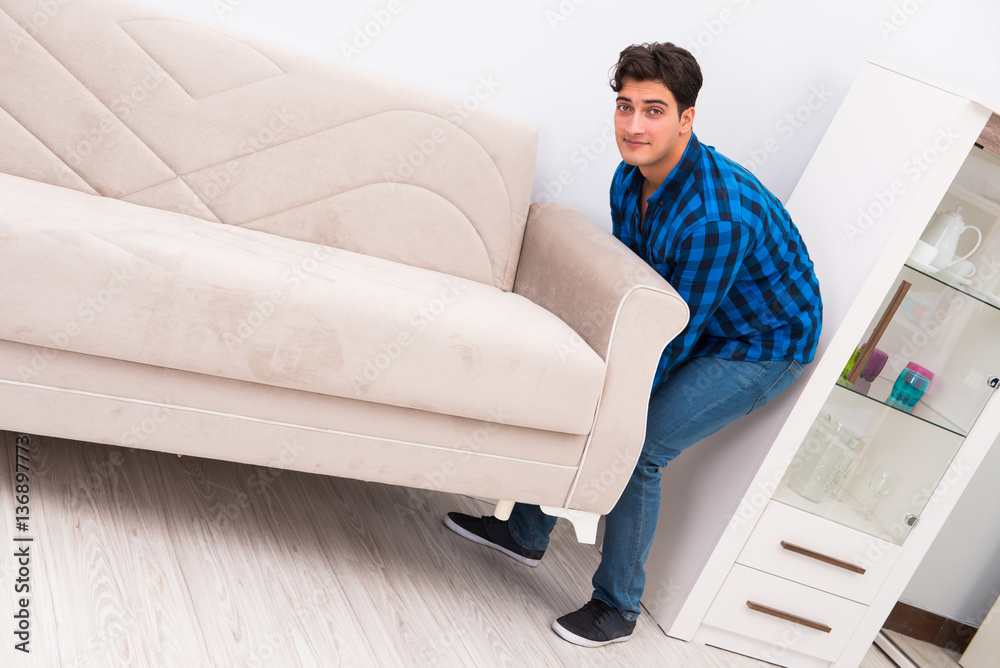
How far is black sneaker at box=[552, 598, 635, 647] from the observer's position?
1.67m

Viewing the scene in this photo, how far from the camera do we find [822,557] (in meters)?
1.89

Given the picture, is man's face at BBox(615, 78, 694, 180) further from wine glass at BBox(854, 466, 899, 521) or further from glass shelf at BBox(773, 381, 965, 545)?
wine glass at BBox(854, 466, 899, 521)

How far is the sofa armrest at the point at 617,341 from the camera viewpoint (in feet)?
5.08

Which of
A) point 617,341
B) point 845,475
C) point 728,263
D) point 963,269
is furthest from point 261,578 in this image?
point 963,269

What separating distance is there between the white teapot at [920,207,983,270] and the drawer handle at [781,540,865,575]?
72cm

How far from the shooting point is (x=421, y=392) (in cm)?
145

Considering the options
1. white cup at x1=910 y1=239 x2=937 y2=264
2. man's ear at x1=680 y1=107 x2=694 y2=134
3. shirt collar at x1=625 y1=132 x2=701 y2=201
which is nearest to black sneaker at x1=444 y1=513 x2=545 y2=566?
shirt collar at x1=625 y1=132 x2=701 y2=201

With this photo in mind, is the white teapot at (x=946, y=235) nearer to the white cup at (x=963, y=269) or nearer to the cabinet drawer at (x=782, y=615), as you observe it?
the white cup at (x=963, y=269)

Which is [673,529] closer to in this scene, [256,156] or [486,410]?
[486,410]

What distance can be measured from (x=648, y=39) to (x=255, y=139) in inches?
41.4

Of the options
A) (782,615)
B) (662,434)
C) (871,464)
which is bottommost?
(782,615)

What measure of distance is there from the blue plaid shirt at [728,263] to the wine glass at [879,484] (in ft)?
1.46

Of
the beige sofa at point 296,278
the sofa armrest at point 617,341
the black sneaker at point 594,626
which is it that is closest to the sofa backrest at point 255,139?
the beige sofa at point 296,278

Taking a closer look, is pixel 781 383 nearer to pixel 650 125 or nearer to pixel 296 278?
pixel 650 125
